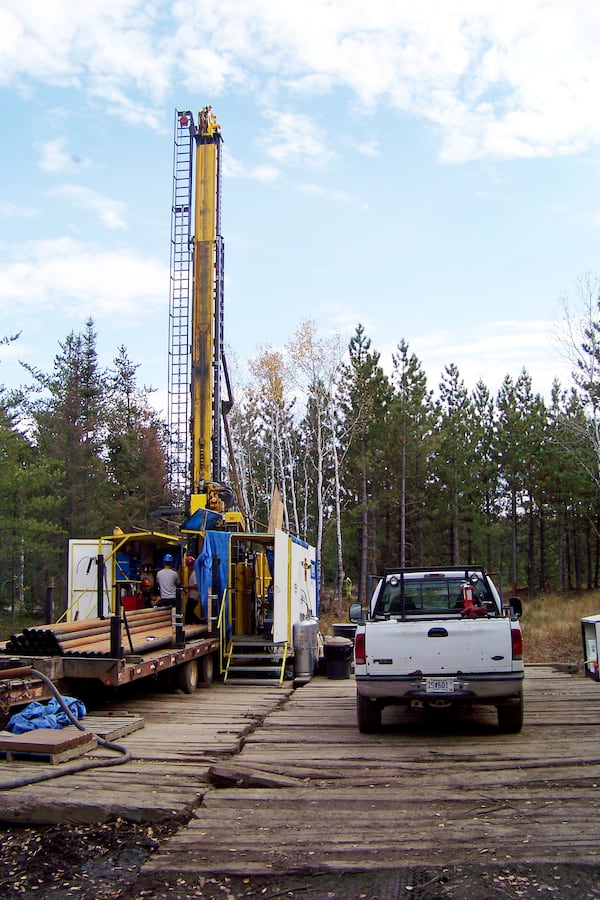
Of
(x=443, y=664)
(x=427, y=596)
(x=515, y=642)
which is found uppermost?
(x=427, y=596)

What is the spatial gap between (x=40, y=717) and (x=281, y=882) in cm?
459

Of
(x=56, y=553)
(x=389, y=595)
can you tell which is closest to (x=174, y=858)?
(x=389, y=595)

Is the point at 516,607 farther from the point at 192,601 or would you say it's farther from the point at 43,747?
the point at 192,601

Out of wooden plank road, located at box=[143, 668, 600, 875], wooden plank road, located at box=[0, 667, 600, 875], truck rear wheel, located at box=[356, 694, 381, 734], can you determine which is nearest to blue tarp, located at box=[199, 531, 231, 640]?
wooden plank road, located at box=[0, 667, 600, 875]

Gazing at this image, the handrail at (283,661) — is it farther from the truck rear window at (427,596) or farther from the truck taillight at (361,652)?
the truck taillight at (361,652)

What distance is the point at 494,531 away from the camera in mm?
40031

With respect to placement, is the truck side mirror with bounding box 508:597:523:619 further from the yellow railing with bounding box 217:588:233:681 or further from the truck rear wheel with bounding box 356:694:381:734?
the yellow railing with bounding box 217:588:233:681

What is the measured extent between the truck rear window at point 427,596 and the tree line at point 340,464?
22.1m

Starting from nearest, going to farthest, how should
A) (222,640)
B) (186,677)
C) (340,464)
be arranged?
(186,677) < (222,640) < (340,464)

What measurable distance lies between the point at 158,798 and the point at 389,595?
4.80 metres

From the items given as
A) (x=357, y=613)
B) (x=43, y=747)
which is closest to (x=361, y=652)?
(x=357, y=613)

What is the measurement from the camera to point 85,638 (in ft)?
37.9

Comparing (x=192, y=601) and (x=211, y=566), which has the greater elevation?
(x=211, y=566)

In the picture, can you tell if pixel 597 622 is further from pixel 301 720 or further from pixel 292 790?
pixel 292 790
